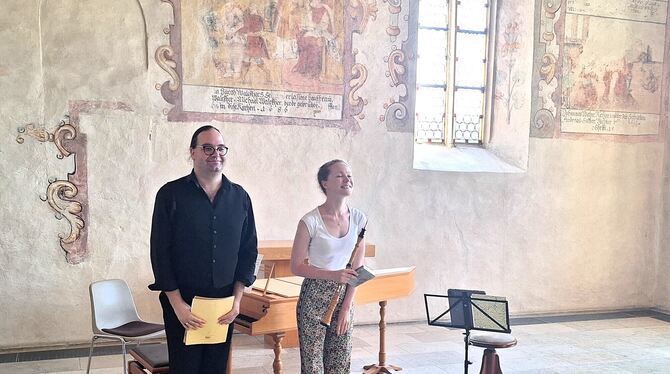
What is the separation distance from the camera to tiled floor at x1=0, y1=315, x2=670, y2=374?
5434 millimetres

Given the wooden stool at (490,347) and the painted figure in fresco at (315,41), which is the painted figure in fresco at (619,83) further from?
the wooden stool at (490,347)

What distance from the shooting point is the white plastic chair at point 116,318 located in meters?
4.38

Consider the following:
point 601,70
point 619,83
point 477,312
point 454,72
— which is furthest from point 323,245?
point 619,83

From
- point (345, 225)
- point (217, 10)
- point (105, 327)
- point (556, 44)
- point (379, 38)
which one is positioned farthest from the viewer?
point (556, 44)

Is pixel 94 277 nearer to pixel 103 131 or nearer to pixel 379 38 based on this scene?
pixel 103 131

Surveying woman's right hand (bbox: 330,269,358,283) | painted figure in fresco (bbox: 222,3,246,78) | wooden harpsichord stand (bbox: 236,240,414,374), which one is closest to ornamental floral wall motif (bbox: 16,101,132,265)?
painted figure in fresco (bbox: 222,3,246,78)

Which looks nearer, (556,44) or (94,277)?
(94,277)

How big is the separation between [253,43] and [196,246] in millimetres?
4030

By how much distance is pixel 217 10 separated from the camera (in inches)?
253

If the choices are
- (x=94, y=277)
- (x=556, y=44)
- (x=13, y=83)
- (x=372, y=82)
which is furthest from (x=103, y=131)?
(x=556, y=44)

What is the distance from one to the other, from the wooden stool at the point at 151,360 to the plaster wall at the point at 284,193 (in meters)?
2.53

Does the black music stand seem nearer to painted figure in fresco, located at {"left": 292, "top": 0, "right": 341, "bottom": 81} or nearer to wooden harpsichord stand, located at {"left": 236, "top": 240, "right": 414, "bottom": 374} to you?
wooden harpsichord stand, located at {"left": 236, "top": 240, "right": 414, "bottom": 374}

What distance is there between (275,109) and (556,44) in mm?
3546

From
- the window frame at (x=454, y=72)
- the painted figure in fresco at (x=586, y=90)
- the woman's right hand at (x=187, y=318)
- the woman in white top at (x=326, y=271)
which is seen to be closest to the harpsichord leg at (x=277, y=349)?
the woman in white top at (x=326, y=271)
